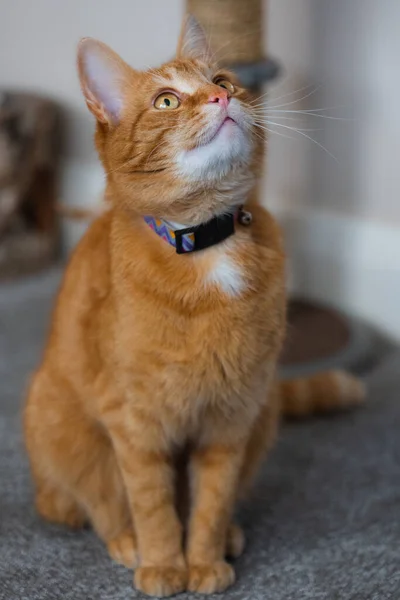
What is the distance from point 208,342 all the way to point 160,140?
274 millimetres

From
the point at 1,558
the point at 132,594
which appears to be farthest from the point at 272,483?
the point at 1,558

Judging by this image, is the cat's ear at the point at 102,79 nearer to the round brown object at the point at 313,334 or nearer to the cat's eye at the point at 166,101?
the cat's eye at the point at 166,101

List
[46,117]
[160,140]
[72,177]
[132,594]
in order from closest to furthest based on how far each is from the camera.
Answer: [160,140] < [132,594] < [46,117] < [72,177]

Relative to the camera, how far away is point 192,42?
128 centimetres

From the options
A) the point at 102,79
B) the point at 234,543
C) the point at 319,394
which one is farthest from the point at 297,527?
the point at 102,79

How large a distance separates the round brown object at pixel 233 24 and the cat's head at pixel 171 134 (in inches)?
29.1

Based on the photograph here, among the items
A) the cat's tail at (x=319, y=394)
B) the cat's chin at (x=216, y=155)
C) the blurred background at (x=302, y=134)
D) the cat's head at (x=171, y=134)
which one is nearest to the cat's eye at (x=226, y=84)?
the cat's head at (x=171, y=134)

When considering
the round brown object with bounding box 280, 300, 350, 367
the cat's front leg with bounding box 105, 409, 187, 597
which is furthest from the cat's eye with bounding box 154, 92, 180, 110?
the round brown object with bounding box 280, 300, 350, 367

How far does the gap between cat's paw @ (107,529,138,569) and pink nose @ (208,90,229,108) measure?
703mm

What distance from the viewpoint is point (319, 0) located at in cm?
209

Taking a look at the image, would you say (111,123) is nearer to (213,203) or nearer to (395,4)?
(213,203)

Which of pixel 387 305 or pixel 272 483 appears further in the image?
pixel 387 305

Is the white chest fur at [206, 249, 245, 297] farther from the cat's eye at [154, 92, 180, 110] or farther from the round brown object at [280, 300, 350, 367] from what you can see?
the round brown object at [280, 300, 350, 367]

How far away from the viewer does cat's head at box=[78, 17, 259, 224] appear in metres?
1.07
